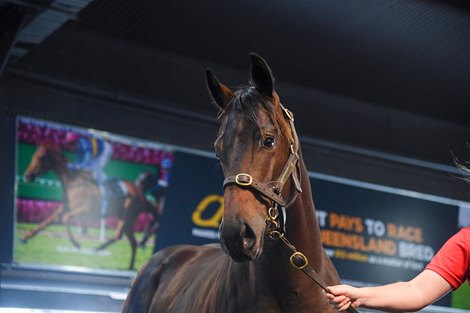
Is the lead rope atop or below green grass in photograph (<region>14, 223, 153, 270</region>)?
below

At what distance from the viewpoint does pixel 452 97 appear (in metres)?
10.7

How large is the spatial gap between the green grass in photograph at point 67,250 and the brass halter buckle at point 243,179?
18.9 feet

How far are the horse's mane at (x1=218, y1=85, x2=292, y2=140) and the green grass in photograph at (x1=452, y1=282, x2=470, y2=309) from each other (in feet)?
31.9

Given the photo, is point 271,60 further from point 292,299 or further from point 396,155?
point 292,299

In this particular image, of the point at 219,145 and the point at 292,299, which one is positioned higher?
the point at 219,145

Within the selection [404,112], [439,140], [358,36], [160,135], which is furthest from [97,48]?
[439,140]

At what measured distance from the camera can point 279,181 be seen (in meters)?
2.97

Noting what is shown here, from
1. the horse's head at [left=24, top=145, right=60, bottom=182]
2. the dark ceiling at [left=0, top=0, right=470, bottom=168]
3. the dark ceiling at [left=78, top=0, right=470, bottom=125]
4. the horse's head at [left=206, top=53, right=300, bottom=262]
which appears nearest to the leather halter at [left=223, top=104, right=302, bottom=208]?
the horse's head at [left=206, top=53, right=300, bottom=262]

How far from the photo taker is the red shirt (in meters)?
2.55

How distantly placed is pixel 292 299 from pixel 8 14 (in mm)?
5118

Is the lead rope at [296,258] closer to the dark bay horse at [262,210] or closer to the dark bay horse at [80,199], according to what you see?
the dark bay horse at [262,210]

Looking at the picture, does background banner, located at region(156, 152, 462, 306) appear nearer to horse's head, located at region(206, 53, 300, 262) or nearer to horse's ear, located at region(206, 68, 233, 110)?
horse's ear, located at region(206, 68, 233, 110)

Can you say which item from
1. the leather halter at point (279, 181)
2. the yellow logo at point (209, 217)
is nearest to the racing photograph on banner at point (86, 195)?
the yellow logo at point (209, 217)

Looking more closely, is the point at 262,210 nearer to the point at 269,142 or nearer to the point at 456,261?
the point at 269,142
